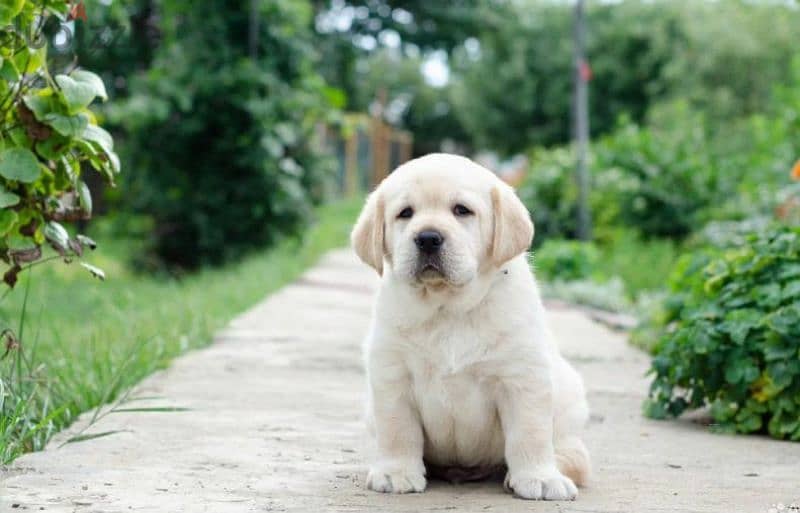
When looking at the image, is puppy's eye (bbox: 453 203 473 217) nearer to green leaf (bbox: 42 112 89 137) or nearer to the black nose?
the black nose

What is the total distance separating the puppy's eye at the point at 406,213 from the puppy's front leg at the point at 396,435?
1.51 ft

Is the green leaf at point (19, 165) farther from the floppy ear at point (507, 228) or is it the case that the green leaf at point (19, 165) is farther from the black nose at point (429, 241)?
the floppy ear at point (507, 228)

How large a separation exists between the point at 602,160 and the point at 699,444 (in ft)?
32.6

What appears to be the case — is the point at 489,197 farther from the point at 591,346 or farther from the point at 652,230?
the point at 652,230

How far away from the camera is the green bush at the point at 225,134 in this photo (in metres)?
12.2

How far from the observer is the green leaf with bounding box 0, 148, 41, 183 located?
3848 mm

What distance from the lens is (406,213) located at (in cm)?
356

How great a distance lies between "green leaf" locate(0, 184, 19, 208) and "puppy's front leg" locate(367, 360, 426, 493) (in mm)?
1368

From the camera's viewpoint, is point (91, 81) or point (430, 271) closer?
point (430, 271)

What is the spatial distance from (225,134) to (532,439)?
31.2 ft

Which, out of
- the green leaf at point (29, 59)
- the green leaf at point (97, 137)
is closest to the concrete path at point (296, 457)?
the green leaf at point (97, 137)

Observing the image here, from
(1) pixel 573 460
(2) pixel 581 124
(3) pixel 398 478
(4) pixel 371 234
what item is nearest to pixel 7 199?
(4) pixel 371 234

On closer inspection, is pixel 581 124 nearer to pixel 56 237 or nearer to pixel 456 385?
pixel 56 237

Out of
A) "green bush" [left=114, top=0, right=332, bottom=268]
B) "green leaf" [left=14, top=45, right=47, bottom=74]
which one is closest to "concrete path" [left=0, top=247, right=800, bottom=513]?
"green leaf" [left=14, top=45, right=47, bottom=74]
